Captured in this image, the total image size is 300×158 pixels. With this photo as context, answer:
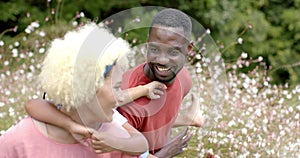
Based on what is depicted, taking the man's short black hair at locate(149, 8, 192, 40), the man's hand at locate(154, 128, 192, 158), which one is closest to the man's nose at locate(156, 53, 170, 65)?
the man's short black hair at locate(149, 8, 192, 40)

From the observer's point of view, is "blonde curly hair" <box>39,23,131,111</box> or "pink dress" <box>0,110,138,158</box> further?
"pink dress" <box>0,110,138,158</box>

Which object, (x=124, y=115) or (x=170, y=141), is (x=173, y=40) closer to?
(x=124, y=115)

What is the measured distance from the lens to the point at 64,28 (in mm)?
5984

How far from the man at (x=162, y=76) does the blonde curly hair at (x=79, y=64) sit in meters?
0.31

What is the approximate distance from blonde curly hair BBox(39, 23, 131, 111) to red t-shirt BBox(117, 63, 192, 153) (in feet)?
1.58

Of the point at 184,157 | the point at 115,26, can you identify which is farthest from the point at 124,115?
the point at 184,157

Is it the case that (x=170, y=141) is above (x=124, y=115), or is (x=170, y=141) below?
below

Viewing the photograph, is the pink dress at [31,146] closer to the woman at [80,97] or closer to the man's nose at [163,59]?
the woman at [80,97]

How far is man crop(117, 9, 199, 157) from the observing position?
2.18 m

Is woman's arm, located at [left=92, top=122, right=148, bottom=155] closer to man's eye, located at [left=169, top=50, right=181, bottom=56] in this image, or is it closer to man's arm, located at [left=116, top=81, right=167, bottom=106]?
man's arm, located at [left=116, top=81, right=167, bottom=106]

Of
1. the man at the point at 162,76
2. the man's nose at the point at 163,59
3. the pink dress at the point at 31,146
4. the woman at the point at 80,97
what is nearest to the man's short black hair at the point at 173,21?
the man at the point at 162,76

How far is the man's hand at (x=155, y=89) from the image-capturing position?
2.29m

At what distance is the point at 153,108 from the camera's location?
2.43 m

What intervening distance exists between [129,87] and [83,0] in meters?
4.58
